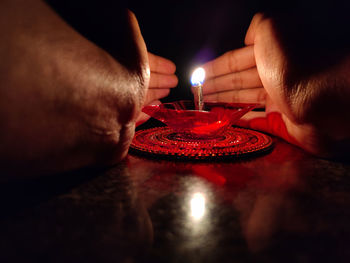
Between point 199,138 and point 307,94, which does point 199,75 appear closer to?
point 199,138

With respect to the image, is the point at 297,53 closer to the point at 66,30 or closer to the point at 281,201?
the point at 281,201

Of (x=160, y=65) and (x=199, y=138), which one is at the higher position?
(x=160, y=65)

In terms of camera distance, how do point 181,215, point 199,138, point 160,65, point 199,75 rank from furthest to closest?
1. point 160,65
2. point 199,75
3. point 199,138
4. point 181,215

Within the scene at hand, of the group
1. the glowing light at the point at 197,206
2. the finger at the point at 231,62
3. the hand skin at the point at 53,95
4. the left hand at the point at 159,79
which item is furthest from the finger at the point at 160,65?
the glowing light at the point at 197,206

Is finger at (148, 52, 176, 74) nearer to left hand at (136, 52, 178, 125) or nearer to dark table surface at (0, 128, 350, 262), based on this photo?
left hand at (136, 52, 178, 125)

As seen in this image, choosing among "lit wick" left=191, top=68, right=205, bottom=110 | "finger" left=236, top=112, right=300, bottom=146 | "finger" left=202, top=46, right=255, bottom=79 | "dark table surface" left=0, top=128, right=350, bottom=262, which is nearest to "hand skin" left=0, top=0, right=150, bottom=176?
"dark table surface" left=0, top=128, right=350, bottom=262

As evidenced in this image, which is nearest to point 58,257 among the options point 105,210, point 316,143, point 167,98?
point 105,210

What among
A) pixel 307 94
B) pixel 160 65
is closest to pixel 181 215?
pixel 307 94
